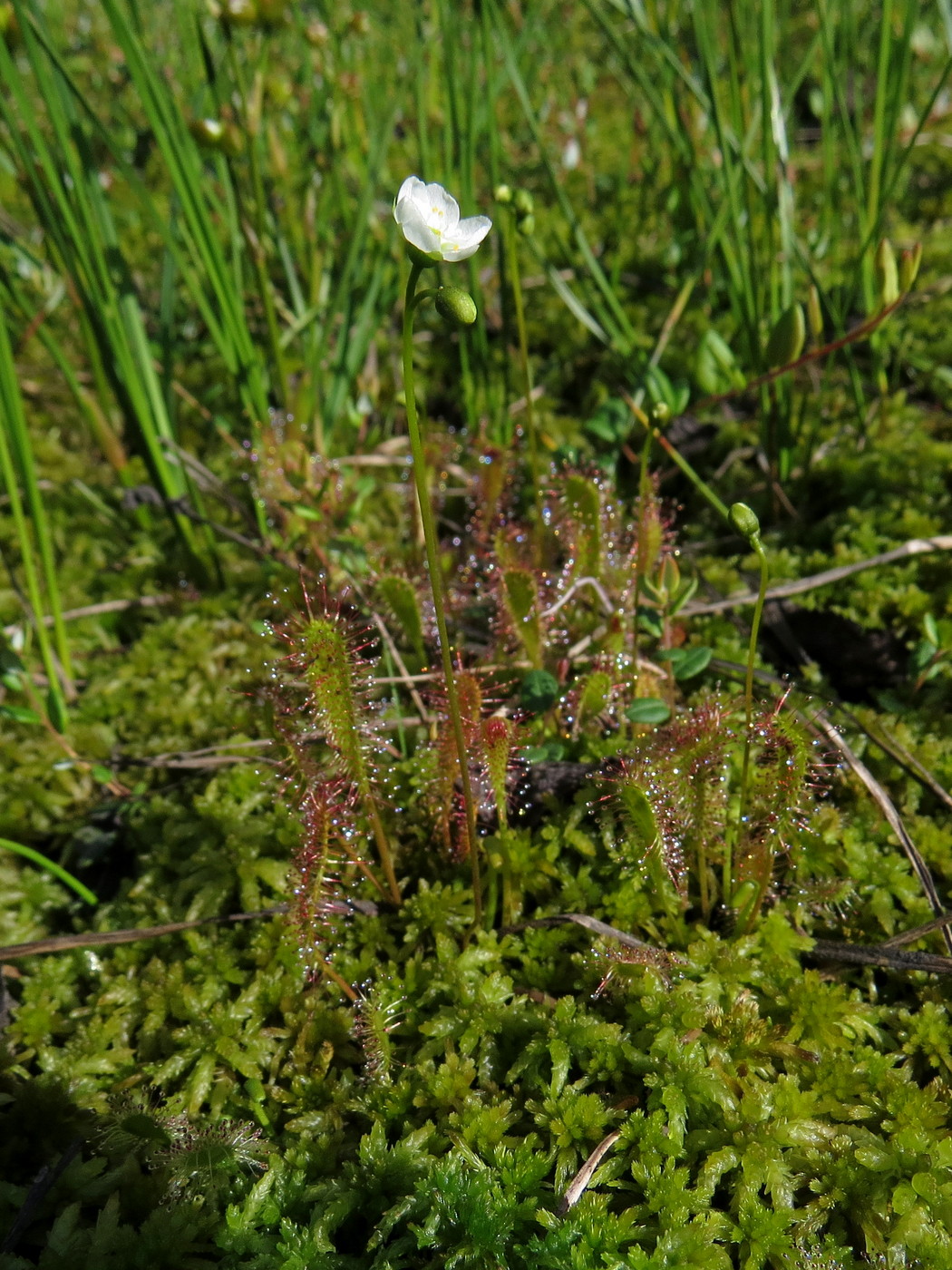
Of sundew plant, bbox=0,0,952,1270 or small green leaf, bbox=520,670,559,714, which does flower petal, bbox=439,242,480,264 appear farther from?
small green leaf, bbox=520,670,559,714

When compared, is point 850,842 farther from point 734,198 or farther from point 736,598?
point 734,198

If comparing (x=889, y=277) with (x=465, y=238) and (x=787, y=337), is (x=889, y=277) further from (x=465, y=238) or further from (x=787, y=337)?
(x=465, y=238)

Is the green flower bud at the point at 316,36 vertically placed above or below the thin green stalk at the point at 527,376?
above

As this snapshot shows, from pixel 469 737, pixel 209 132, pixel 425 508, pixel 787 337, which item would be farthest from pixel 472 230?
pixel 209 132

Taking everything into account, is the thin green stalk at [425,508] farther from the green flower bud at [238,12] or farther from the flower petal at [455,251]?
the green flower bud at [238,12]

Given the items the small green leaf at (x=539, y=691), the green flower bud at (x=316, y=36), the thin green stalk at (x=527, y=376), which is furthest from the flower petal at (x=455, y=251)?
the green flower bud at (x=316, y=36)
